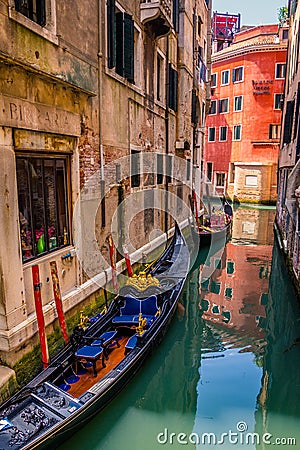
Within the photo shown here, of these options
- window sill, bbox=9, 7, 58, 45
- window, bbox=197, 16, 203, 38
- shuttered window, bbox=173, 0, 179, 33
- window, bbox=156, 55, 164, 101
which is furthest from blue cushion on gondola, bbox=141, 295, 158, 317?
window, bbox=197, 16, 203, 38

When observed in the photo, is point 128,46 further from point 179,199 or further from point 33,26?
point 179,199

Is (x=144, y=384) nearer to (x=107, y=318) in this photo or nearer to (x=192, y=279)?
(x=107, y=318)

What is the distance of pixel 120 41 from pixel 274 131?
52.4 ft

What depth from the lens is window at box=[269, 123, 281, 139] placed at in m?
19.7

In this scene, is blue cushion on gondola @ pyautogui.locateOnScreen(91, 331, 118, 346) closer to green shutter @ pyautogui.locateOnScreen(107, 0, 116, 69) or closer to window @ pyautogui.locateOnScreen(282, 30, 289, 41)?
green shutter @ pyautogui.locateOnScreen(107, 0, 116, 69)

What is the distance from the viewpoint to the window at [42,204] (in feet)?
12.8

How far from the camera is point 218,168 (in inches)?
888

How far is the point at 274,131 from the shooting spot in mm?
19781

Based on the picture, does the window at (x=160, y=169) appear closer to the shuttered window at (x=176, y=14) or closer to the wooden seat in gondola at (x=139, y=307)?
the shuttered window at (x=176, y=14)

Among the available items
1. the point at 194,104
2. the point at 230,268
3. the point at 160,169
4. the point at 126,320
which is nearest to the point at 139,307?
the point at 126,320

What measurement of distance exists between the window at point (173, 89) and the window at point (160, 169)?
5.11 feet

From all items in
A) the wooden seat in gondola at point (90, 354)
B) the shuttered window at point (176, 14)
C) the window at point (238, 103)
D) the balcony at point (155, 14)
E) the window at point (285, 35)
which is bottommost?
the wooden seat in gondola at point (90, 354)

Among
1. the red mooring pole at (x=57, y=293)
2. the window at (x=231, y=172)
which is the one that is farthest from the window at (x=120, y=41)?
the window at (x=231, y=172)

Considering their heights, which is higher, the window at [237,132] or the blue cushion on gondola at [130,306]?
the window at [237,132]
